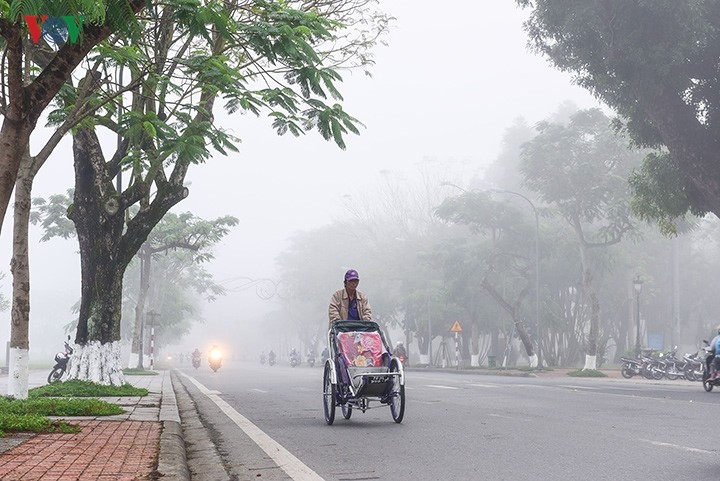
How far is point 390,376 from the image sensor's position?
38.7ft

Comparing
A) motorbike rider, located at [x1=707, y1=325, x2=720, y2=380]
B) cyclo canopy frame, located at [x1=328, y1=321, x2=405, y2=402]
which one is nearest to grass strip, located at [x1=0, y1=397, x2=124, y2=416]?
cyclo canopy frame, located at [x1=328, y1=321, x2=405, y2=402]

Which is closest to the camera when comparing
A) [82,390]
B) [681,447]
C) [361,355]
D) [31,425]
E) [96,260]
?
[681,447]

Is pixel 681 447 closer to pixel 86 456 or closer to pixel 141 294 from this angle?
pixel 86 456

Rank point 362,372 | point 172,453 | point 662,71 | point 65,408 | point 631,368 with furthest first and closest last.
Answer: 1. point 631,368
2. point 662,71
3. point 65,408
4. point 362,372
5. point 172,453

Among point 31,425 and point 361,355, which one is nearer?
point 31,425

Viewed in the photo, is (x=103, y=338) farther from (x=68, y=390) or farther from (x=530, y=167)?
(x=530, y=167)

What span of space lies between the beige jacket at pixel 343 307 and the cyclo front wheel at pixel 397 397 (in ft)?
3.39

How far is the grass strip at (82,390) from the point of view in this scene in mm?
17969

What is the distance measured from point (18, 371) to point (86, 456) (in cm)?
768

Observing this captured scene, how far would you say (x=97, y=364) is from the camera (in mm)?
19766

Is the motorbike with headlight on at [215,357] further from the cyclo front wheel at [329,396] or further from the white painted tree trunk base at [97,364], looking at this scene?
the cyclo front wheel at [329,396]

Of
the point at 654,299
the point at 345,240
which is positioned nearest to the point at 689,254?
the point at 654,299

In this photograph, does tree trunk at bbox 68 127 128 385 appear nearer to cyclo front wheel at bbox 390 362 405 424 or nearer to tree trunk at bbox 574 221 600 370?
cyclo front wheel at bbox 390 362 405 424

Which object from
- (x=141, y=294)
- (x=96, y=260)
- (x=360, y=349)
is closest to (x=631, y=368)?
(x=141, y=294)
